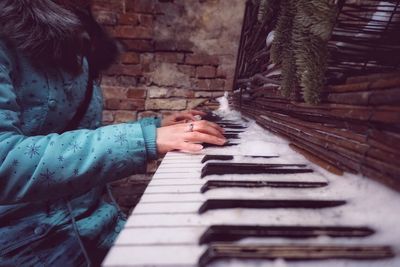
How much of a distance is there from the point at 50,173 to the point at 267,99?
3.22 ft

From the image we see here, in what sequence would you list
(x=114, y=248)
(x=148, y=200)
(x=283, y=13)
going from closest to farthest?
1. (x=114, y=248)
2. (x=148, y=200)
3. (x=283, y=13)

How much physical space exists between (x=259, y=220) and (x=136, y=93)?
2.18m

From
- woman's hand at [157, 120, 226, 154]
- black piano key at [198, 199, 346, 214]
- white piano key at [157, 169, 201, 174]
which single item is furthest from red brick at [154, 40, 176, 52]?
black piano key at [198, 199, 346, 214]

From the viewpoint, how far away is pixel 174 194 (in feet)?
1.96

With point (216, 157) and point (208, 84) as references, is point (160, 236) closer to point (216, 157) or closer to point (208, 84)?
point (216, 157)

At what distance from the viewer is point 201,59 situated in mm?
2525

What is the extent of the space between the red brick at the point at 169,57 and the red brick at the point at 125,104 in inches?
15.2

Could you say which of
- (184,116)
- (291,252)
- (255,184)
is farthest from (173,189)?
(184,116)

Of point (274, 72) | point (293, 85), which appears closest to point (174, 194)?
point (293, 85)

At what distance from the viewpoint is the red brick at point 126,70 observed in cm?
244

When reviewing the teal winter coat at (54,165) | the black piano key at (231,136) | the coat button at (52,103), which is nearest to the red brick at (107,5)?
the teal winter coat at (54,165)

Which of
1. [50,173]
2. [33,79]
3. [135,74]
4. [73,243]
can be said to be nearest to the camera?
[50,173]

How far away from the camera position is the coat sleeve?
31.1 inches

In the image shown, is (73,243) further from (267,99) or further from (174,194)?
(267,99)
